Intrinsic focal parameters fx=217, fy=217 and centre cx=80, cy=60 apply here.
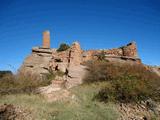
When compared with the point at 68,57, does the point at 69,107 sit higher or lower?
lower

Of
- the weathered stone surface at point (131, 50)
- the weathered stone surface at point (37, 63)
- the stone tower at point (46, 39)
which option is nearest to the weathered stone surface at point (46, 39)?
the stone tower at point (46, 39)

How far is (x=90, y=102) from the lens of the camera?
11484 mm

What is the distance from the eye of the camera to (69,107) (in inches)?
422

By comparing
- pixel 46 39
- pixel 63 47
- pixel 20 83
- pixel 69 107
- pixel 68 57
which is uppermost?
pixel 46 39

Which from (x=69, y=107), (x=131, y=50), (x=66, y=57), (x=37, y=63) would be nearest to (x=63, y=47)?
(x=66, y=57)

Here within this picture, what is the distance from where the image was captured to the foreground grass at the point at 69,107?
9.61 metres

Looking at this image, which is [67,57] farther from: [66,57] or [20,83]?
[20,83]

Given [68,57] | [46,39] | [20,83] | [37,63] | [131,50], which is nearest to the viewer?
[20,83]

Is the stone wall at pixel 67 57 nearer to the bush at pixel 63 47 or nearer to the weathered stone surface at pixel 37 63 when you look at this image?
the weathered stone surface at pixel 37 63

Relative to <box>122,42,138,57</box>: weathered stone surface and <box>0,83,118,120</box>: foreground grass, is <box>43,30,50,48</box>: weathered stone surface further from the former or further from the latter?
<box>0,83,118,120</box>: foreground grass

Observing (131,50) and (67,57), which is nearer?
(67,57)

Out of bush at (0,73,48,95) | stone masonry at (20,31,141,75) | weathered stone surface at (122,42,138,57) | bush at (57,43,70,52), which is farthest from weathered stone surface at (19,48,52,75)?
weathered stone surface at (122,42,138,57)

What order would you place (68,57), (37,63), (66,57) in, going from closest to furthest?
(68,57) < (66,57) < (37,63)

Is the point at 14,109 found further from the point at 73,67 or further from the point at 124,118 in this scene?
the point at 73,67
